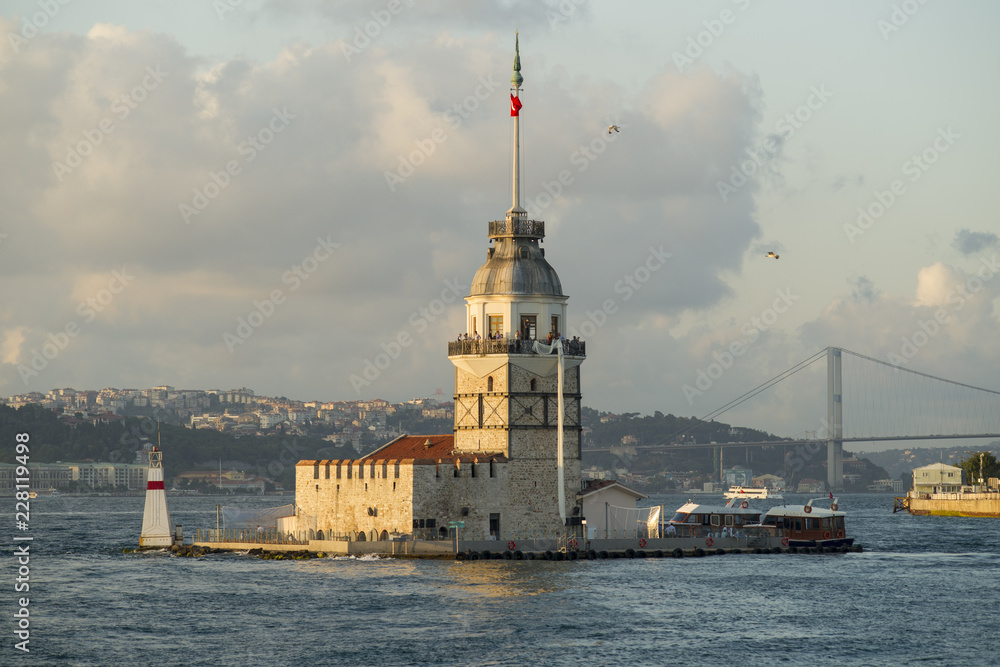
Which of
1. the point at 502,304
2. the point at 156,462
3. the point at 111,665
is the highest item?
the point at 502,304

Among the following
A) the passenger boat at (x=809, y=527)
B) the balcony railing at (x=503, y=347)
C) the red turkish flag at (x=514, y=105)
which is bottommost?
the passenger boat at (x=809, y=527)

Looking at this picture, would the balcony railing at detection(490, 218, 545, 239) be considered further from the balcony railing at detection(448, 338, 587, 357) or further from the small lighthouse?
the small lighthouse

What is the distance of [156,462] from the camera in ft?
194

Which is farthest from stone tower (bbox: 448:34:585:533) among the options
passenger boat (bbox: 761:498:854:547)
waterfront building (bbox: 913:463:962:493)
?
waterfront building (bbox: 913:463:962:493)

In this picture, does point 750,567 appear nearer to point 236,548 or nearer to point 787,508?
point 787,508

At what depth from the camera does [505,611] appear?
41719mm

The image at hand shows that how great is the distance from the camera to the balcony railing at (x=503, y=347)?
5506 centimetres

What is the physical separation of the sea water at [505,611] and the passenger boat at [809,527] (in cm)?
131

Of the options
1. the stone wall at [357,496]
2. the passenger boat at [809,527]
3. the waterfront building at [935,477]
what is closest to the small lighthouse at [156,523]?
the stone wall at [357,496]

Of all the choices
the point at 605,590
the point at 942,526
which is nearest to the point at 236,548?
the point at 605,590

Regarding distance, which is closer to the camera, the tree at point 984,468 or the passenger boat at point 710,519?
the passenger boat at point 710,519

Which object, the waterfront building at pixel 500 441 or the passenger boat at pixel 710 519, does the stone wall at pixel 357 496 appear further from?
the passenger boat at pixel 710 519

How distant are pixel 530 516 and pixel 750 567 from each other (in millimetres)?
8448

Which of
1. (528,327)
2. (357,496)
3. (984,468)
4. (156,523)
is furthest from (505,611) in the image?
(984,468)
